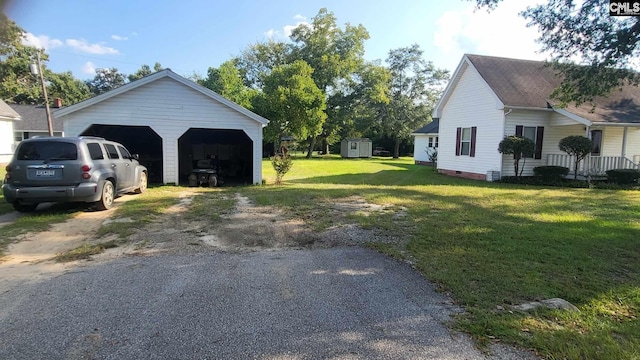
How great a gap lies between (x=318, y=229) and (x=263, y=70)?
44.8 metres

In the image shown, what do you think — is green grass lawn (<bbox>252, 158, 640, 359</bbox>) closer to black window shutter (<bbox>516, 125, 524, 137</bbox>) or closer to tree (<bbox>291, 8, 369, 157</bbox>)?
black window shutter (<bbox>516, 125, 524, 137</bbox>)

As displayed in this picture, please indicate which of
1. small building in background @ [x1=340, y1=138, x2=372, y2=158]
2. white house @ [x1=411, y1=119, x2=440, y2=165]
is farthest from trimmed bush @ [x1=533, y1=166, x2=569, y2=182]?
small building in background @ [x1=340, y1=138, x2=372, y2=158]

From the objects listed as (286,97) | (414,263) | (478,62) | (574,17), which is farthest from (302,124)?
(414,263)

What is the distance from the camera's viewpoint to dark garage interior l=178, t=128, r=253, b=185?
58.7 ft

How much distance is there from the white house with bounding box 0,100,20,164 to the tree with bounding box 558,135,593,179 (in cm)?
3163

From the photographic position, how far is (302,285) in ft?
13.4

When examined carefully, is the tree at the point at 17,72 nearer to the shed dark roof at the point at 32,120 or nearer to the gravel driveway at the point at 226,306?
the shed dark roof at the point at 32,120

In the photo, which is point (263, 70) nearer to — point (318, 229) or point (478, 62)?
point (478, 62)

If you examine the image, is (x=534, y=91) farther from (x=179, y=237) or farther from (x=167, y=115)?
(x=179, y=237)

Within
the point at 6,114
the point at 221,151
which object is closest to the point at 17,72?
the point at 6,114

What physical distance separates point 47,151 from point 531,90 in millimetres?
19174

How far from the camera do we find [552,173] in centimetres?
1631

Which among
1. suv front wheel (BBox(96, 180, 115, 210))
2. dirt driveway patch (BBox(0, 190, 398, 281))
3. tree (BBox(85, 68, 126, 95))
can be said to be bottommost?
dirt driveway patch (BBox(0, 190, 398, 281))

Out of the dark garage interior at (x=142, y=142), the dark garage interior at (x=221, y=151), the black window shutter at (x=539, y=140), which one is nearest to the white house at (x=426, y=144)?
the black window shutter at (x=539, y=140)
